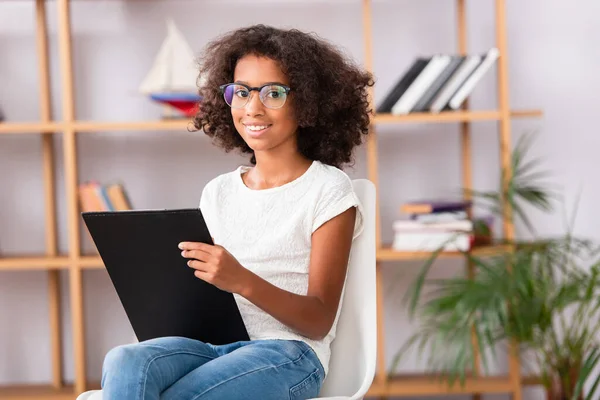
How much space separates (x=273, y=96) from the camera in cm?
169

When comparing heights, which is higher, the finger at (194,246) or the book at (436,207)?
the finger at (194,246)

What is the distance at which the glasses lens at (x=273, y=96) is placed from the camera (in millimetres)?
1690

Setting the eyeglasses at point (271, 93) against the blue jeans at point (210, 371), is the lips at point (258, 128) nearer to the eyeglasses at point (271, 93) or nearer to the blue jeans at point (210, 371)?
the eyeglasses at point (271, 93)

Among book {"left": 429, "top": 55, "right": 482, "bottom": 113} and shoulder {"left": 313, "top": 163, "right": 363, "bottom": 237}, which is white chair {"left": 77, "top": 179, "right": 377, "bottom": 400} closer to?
shoulder {"left": 313, "top": 163, "right": 363, "bottom": 237}

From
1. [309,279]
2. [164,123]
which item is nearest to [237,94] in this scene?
[309,279]

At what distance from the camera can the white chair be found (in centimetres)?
168

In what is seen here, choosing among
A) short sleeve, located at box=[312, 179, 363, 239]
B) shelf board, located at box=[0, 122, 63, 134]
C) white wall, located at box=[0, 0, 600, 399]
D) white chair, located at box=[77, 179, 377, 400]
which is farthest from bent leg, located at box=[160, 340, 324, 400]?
white wall, located at box=[0, 0, 600, 399]

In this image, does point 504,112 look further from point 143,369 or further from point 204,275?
point 143,369

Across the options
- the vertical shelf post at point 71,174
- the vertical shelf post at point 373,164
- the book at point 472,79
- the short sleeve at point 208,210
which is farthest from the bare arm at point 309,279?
the vertical shelf post at point 71,174

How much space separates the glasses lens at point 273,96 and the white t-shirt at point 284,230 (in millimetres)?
148

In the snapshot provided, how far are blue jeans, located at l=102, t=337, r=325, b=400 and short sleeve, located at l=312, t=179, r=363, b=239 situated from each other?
0.76 feet

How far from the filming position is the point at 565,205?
3.06 meters

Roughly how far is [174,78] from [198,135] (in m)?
0.34

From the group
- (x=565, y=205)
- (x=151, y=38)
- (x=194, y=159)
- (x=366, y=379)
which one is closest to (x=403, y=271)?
(x=565, y=205)
